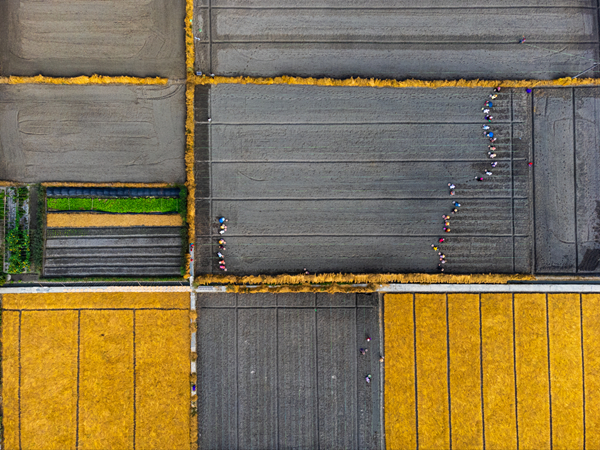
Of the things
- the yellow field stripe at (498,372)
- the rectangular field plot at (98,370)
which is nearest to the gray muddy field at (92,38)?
Result: the rectangular field plot at (98,370)

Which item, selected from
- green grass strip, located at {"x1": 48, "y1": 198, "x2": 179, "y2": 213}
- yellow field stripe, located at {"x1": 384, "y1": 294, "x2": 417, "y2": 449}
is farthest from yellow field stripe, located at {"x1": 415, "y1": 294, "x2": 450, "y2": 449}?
green grass strip, located at {"x1": 48, "y1": 198, "x2": 179, "y2": 213}

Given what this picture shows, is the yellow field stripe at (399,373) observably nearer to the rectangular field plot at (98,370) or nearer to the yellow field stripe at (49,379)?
the rectangular field plot at (98,370)

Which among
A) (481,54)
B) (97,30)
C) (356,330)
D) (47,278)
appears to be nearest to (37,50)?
(97,30)

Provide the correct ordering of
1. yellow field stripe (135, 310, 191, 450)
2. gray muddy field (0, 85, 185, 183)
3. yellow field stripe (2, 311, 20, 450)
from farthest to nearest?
gray muddy field (0, 85, 185, 183), yellow field stripe (135, 310, 191, 450), yellow field stripe (2, 311, 20, 450)

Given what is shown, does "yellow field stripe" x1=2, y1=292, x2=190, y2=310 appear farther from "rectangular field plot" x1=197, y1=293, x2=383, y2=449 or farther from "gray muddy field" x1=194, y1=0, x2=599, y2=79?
"gray muddy field" x1=194, y1=0, x2=599, y2=79

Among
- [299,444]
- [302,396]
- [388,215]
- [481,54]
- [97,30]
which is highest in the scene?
[97,30]

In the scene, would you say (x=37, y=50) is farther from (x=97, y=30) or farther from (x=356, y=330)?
(x=356, y=330)
